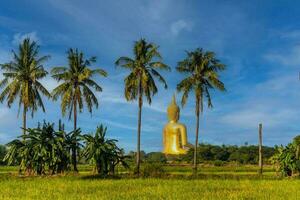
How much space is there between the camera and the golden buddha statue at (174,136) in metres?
84.5

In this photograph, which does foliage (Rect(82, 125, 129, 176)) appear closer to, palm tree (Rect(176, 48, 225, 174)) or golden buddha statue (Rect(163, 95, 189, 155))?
palm tree (Rect(176, 48, 225, 174))

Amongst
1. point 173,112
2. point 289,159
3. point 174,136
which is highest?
point 173,112

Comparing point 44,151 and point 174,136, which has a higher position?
point 174,136

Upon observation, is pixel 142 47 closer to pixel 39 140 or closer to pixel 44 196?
pixel 39 140

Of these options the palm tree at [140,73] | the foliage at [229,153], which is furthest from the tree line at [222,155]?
the palm tree at [140,73]

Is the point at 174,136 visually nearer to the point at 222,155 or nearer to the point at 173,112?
the point at 173,112

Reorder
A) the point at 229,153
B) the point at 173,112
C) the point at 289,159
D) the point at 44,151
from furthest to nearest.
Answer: the point at 229,153, the point at 173,112, the point at 289,159, the point at 44,151

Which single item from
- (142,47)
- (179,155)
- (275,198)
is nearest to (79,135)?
(142,47)

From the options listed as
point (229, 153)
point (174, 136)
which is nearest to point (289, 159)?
point (174, 136)

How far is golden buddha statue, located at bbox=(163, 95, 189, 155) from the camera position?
84.5 metres

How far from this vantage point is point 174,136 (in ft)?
278

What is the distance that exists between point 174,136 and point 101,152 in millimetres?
47800

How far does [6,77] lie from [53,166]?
14464 millimetres

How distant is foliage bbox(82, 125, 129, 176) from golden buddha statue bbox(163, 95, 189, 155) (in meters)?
46.5
